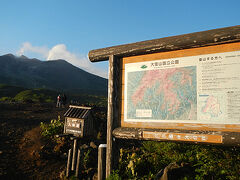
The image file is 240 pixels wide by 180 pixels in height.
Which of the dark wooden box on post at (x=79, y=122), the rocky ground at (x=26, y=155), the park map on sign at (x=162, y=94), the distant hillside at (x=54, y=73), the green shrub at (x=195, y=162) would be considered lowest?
the rocky ground at (x=26, y=155)

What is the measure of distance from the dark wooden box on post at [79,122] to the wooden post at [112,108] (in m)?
1.89

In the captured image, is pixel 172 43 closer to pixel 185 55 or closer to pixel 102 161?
pixel 185 55

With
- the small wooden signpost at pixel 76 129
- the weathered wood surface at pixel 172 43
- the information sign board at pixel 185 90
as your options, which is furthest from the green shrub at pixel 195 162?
the weathered wood surface at pixel 172 43

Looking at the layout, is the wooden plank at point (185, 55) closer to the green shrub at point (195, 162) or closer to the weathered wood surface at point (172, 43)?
the weathered wood surface at point (172, 43)

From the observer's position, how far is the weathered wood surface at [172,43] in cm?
296

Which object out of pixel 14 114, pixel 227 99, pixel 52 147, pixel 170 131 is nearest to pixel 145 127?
pixel 170 131

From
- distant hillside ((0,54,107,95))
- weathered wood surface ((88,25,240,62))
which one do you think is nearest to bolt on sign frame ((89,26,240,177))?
weathered wood surface ((88,25,240,62))

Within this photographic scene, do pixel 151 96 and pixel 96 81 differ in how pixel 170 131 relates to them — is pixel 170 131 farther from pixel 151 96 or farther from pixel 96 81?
pixel 96 81

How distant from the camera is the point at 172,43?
133 inches

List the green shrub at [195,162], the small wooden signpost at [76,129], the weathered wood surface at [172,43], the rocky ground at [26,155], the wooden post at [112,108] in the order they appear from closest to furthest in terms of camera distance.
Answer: the weathered wood surface at [172,43], the green shrub at [195,162], the wooden post at [112,108], the small wooden signpost at [76,129], the rocky ground at [26,155]

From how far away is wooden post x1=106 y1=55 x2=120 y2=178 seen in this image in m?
3.80

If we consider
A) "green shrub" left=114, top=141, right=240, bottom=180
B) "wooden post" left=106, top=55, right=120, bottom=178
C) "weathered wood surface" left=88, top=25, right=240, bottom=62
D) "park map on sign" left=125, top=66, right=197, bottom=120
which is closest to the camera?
"weathered wood surface" left=88, top=25, right=240, bottom=62

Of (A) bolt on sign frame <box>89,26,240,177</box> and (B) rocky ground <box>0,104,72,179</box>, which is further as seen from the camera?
(B) rocky ground <box>0,104,72,179</box>

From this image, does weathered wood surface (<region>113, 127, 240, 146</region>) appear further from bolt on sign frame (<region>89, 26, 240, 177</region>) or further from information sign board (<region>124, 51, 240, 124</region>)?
information sign board (<region>124, 51, 240, 124</region>)
